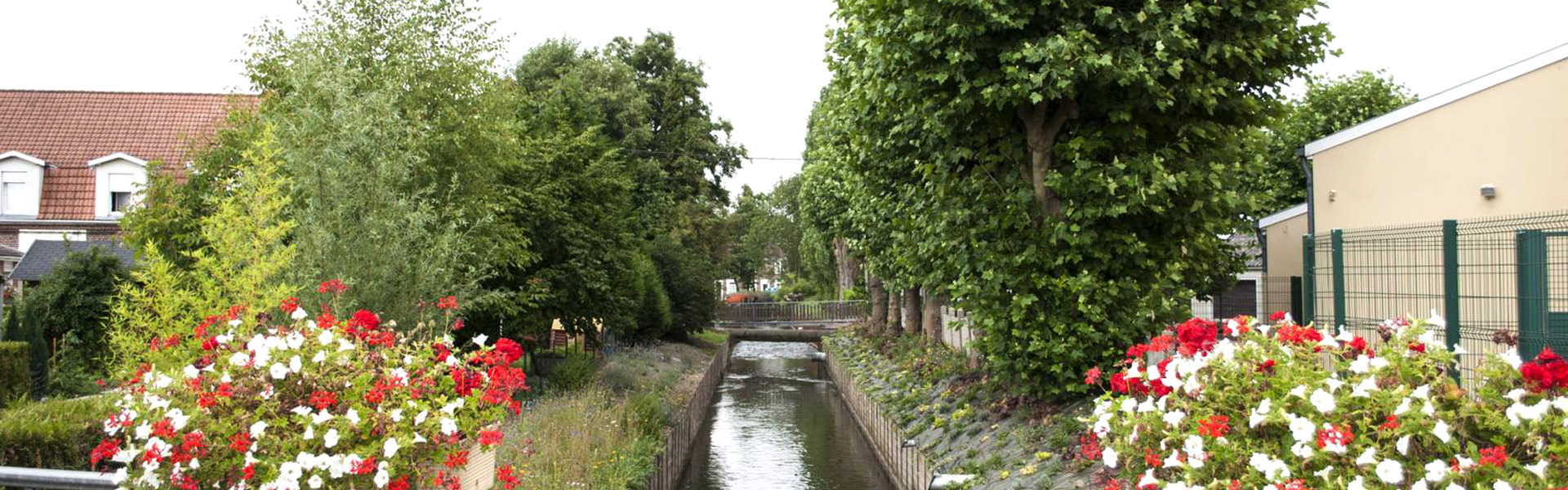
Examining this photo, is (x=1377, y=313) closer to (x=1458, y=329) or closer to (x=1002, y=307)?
(x=1458, y=329)

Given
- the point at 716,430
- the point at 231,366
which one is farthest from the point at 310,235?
the point at 716,430

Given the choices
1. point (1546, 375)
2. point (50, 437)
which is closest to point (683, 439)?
point (50, 437)

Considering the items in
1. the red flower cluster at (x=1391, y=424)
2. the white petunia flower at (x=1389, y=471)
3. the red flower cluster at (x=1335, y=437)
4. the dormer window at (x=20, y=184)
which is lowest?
the white petunia flower at (x=1389, y=471)

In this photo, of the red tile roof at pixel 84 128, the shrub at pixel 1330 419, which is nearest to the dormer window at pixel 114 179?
the red tile roof at pixel 84 128

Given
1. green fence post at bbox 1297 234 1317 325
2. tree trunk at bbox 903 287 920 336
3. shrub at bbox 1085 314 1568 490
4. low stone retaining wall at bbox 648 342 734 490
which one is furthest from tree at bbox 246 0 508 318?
tree trunk at bbox 903 287 920 336

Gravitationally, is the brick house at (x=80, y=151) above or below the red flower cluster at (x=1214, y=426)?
above

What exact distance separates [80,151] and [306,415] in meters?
34.3

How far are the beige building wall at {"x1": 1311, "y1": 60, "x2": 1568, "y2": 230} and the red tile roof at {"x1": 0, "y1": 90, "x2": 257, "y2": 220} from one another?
29.2m

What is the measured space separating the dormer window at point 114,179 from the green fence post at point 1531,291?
33.5 metres

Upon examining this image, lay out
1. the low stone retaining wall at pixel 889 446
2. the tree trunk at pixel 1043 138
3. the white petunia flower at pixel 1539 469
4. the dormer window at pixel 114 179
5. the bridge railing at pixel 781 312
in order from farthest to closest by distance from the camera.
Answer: the bridge railing at pixel 781 312 < the dormer window at pixel 114 179 < the low stone retaining wall at pixel 889 446 < the tree trunk at pixel 1043 138 < the white petunia flower at pixel 1539 469

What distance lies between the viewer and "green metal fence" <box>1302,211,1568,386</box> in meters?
9.45

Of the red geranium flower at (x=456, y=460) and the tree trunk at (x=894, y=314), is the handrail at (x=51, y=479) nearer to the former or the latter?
the red geranium flower at (x=456, y=460)

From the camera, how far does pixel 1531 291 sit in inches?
374

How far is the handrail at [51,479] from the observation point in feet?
15.9
